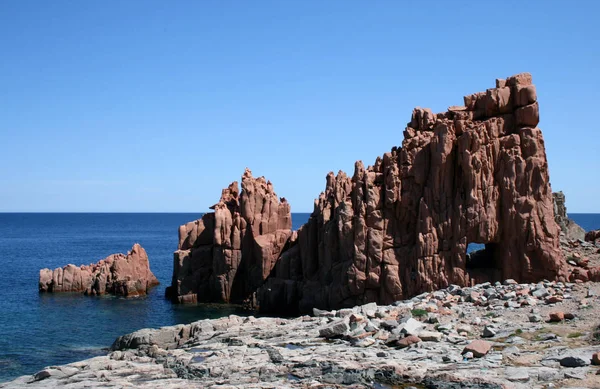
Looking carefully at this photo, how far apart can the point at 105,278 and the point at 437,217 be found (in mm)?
40880

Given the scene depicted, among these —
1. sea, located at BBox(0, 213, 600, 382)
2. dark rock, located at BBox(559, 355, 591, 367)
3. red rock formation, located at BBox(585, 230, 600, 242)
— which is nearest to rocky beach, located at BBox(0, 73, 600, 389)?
dark rock, located at BBox(559, 355, 591, 367)

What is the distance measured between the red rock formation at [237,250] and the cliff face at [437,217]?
3716 mm

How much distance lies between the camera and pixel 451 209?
46.3 meters

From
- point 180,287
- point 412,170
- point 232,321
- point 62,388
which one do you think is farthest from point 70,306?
point 62,388

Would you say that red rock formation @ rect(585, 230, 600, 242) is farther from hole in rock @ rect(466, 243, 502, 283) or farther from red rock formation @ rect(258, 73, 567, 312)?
red rock formation @ rect(258, 73, 567, 312)

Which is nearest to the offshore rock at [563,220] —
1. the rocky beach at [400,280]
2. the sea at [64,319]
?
the rocky beach at [400,280]

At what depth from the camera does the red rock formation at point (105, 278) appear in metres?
70.6

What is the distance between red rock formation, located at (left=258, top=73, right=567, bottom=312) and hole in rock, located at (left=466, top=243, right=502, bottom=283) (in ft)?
0.30

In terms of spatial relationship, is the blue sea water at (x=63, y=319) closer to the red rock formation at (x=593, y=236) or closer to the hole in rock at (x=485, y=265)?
the hole in rock at (x=485, y=265)

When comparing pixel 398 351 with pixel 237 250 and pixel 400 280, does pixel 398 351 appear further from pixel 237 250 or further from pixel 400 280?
pixel 237 250

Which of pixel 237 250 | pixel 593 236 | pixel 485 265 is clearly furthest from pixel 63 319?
pixel 593 236

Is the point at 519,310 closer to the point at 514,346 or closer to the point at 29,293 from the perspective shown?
the point at 514,346

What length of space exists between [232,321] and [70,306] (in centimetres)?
3273

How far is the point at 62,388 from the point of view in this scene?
24.6 m
